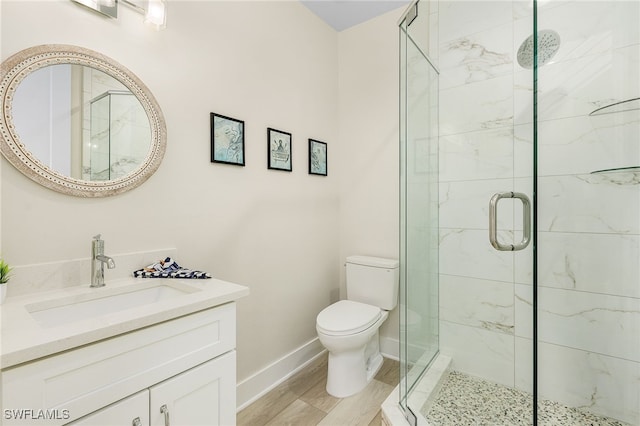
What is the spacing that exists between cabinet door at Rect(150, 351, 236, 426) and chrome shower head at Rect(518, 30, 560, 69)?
207cm

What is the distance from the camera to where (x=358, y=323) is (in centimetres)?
188

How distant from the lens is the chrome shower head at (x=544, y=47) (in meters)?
1.63

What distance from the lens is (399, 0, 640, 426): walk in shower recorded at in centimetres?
152

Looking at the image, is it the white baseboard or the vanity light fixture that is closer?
the vanity light fixture

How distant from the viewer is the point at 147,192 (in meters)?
1.46

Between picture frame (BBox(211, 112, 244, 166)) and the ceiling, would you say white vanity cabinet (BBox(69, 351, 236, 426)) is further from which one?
the ceiling

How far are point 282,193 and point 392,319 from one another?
131cm

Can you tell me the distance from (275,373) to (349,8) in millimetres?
2665

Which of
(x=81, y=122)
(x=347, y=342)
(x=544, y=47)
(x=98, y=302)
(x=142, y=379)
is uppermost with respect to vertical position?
(x=544, y=47)

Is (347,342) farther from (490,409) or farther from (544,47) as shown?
(544,47)

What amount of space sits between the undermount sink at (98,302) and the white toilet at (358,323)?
92 centimetres

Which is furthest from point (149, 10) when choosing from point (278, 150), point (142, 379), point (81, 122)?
point (142, 379)

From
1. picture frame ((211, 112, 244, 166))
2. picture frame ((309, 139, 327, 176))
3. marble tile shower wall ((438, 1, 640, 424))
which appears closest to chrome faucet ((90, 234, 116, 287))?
picture frame ((211, 112, 244, 166))

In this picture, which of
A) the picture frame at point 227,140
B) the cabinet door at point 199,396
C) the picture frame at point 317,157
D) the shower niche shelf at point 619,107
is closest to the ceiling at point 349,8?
the picture frame at point 317,157
